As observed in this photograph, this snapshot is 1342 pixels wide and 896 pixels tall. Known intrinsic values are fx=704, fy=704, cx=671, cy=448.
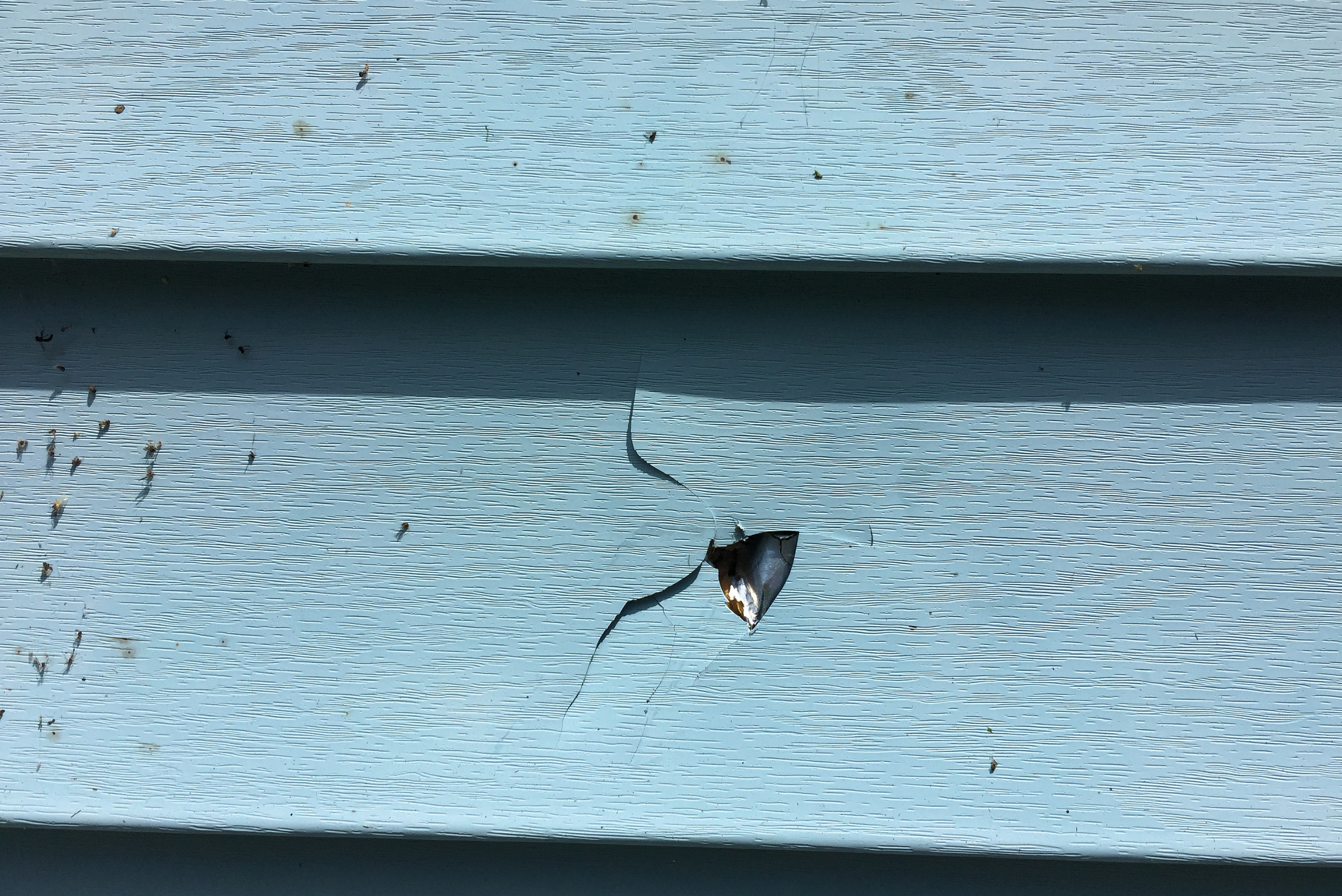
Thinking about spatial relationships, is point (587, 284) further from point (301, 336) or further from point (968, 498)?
point (968, 498)

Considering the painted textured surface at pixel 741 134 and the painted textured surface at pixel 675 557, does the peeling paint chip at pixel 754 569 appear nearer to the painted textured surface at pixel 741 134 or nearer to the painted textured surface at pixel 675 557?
the painted textured surface at pixel 675 557

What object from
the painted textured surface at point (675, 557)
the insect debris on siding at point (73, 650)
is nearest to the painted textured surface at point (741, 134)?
the painted textured surface at point (675, 557)

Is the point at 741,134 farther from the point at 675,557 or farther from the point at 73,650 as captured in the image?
the point at 73,650

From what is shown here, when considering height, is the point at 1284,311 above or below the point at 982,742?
above

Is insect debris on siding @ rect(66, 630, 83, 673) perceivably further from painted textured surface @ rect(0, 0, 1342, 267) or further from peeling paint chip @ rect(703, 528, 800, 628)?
peeling paint chip @ rect(703, 528, 800, 628)

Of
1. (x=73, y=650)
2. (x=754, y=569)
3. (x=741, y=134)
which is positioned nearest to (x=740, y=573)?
(x=754, y=569)

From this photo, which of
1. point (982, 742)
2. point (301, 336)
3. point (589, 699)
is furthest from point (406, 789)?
point (982, 742)
